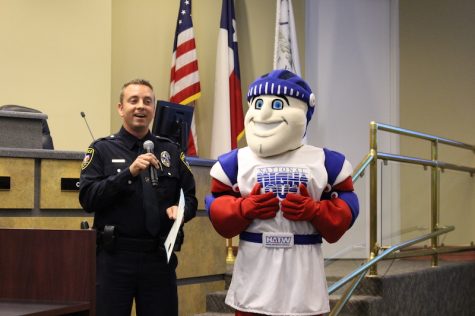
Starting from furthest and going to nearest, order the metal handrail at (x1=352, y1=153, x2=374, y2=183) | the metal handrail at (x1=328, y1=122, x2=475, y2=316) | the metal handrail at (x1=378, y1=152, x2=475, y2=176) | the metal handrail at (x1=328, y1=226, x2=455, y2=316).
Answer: the metal handrail at (x1=378, y1=152, x2=475, y2=176) < the metal handrail at (x1=352, y1=153, x2=374, y2=183) < the metal handrail at (x1=328, y1=122, x2=475, y2=316) < the metal handrail at (x1=328, y1=226, x2=455, y2=316)

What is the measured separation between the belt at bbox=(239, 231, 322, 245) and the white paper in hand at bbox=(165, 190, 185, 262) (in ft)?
0.93

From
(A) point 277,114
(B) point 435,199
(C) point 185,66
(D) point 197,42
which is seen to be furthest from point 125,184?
(D) point 197,42

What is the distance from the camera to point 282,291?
3.19 m

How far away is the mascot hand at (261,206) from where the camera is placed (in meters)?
3.17

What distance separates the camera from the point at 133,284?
10.9 ft

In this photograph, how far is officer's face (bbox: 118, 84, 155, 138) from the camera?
3.48 m

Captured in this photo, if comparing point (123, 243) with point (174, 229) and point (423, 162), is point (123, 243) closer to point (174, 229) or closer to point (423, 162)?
point (174, 229)

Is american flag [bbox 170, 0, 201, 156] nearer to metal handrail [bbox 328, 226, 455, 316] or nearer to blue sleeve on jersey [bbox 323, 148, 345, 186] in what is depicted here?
metal handrail [bbox 328, 226, 455, 316]

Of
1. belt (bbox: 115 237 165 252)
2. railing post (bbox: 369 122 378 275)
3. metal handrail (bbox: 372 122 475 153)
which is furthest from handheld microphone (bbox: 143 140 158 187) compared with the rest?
metal handrail (bbox: 372 122 475 153)

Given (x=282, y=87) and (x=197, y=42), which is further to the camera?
(x=197, y=42)

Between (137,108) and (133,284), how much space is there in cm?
76

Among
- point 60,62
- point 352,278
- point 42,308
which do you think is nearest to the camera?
point 42,308

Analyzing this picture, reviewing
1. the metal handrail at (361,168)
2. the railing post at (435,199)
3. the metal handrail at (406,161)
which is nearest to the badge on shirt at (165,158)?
Answer: the metal handrail at (361,168)

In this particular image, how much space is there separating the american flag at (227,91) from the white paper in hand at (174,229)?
12.9ft
